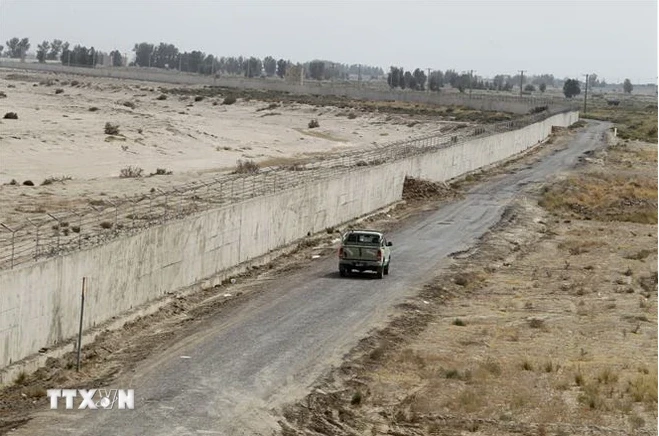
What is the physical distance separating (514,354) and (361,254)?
35.8ft

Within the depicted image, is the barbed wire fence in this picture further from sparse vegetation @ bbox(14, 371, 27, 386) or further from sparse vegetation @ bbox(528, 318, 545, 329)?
sparse vegetation @ bbox(528, 318, 545, 329)

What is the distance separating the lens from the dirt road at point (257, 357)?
22531mm

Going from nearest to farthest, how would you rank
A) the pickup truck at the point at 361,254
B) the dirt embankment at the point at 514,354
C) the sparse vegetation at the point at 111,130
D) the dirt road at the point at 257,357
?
the dirt road at the point at 257,357 → the dirt embankment at the point at 514,354 → the pickup truck at the point at 361,254 → the sparse vegetation at the point at 111,130

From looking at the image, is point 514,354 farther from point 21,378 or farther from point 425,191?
point 425,191

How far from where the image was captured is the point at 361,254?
4059cm

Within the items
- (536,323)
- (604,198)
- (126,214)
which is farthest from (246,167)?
(536,323)

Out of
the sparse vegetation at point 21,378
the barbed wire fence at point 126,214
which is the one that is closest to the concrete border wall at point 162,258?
the sparse vegetation at point 21,378

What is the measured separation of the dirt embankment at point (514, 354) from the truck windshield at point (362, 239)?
282 cm

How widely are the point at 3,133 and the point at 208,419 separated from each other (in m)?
52.6

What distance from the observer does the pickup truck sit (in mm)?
40594

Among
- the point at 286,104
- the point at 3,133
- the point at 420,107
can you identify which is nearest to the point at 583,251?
the point at 3,133

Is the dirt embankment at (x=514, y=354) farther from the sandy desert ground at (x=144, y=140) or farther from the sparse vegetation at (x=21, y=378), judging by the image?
the sandy desert ground at (x=144, y=140)

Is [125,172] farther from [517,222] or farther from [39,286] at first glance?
[39,286]

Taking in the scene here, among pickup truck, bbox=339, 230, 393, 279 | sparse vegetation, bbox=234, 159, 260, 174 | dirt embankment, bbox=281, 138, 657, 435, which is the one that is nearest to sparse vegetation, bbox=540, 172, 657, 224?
dirt embankment, bbox=281, 138, 657, 435
